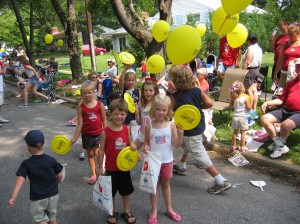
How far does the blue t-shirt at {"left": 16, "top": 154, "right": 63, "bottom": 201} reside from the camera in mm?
2660

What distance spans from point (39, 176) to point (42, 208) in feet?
1.01

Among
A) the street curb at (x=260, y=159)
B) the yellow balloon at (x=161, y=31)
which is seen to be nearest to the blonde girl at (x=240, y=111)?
the street curb at (x=260, y=159)

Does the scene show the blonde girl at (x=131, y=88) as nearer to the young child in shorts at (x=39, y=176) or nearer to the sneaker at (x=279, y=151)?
the young child in shorts at (x=39, y=176)

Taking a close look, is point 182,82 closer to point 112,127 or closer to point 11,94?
point 112,127

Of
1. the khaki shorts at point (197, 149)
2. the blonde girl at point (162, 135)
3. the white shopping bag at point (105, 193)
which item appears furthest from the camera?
the khaki shorts at point (197, 149)

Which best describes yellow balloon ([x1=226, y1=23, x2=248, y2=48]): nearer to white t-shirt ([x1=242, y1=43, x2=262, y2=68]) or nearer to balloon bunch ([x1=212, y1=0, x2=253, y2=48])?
balloon bunch ([x1=212, y1=0, x2=253, y2=48])

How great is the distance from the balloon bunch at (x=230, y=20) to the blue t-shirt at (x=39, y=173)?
2.71m

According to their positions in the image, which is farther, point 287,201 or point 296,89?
point 296,89

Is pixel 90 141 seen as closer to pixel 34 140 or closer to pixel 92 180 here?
pixel 92 180

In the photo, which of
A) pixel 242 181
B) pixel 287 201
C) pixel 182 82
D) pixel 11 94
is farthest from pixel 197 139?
pixel 11 94

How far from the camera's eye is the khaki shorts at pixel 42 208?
272 cm

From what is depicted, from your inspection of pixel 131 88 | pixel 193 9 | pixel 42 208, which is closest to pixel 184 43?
pixel 131 88

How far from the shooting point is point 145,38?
7.46 meters

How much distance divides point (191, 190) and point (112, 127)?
1.48 metres
